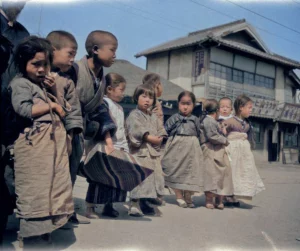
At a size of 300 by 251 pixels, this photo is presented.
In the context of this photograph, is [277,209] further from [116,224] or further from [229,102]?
[116,224]

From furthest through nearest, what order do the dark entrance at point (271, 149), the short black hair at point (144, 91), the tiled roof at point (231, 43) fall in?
the dark entrance at point (271, 149) < the tiled roof at point (231, 43) < the short black hair at point (144, 91)

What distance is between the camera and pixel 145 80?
4.10m

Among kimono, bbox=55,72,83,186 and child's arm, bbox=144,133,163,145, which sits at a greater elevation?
kimono, bbox=55,72,83,186

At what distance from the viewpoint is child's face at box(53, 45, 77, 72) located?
8.66 feet

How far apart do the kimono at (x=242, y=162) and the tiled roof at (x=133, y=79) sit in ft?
29.2

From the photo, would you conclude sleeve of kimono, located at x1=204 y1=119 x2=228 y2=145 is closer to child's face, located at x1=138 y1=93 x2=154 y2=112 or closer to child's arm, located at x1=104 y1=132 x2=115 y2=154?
child's face, located at x1=138 y1=93 x2=154 y2=112

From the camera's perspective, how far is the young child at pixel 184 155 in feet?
13.0

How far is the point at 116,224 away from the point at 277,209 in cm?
230

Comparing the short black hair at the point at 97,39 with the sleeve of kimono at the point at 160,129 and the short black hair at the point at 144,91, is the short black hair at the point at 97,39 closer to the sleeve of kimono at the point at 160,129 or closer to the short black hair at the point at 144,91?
Answer: the short black hair at the point at 144,91

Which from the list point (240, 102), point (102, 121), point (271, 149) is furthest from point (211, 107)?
point (271, 149)

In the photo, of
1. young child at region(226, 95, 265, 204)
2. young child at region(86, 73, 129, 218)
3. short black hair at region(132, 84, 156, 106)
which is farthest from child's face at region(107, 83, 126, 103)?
young child at region(226, 95, 265, 204)

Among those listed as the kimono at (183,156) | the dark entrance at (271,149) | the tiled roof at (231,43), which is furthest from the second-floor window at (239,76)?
the kimono at (183,156)

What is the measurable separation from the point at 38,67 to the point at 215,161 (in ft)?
8.81

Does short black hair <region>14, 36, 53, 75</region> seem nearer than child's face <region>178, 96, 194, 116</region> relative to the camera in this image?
Yes
